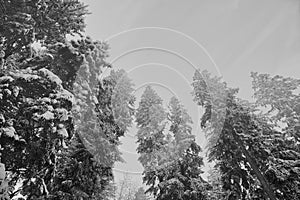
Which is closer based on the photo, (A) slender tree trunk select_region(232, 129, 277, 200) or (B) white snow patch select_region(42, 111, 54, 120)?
(B) white snow patch select_region(42, 111, 54, 120)

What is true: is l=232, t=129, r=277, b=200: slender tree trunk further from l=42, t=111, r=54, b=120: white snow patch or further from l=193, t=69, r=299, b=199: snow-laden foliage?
l=42, t=111, r=54, b=120: white snow patch

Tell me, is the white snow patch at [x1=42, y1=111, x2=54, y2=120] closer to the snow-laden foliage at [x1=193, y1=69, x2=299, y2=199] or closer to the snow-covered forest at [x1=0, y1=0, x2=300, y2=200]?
the snow-covered forest at [x1=0, y1=0, x2=300, y2=200]

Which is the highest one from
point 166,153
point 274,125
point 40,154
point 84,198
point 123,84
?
point 123,84

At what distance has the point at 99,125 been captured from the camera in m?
15.9

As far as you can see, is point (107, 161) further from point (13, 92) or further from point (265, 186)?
point (265, 186)

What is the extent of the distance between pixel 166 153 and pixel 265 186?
7681 mm

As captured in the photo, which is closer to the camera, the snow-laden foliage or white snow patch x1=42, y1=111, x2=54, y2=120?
white snow patch x1=42, y1=111, x2=54, y2=120

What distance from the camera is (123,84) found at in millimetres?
22859

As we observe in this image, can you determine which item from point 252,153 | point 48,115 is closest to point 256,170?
point 252,153

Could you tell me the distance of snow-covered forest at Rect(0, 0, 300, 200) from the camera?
9.07m

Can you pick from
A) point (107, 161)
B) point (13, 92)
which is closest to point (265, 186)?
point (107, 161)

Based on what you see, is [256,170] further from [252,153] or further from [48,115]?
[48,115]

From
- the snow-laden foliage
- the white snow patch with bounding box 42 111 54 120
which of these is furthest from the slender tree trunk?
the white snow patch with bounding box 42 111 54 120

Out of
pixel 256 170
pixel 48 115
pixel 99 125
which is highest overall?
pixel 99 125
